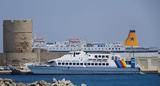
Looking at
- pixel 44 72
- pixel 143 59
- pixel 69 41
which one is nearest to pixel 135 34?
pixel 143 59

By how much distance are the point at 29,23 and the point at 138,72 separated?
16.6 meters

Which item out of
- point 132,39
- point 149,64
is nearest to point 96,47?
point 132,39

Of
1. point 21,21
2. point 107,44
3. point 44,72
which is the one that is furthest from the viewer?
point 107,44

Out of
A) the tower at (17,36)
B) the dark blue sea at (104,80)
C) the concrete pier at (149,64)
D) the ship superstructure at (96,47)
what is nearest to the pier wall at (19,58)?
the tower at (17,36)

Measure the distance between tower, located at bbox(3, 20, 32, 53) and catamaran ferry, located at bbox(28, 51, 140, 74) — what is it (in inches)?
480

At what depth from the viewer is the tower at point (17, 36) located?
8162 cm

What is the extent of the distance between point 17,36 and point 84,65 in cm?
1550

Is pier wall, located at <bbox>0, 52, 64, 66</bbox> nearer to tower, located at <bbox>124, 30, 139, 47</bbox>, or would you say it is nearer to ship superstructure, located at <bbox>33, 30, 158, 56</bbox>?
ship superstructure, located at <bbox>33, 30, 158, 56</bbox>

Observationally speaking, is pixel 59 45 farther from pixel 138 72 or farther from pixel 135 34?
pixel 138 72

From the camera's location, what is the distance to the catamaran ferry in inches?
2682

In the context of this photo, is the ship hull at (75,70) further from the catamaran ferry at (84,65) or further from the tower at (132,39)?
the tower at (132,39)

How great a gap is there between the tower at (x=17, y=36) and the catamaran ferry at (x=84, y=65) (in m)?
12.2

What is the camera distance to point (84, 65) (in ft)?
226

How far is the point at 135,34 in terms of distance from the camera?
8475 cm
